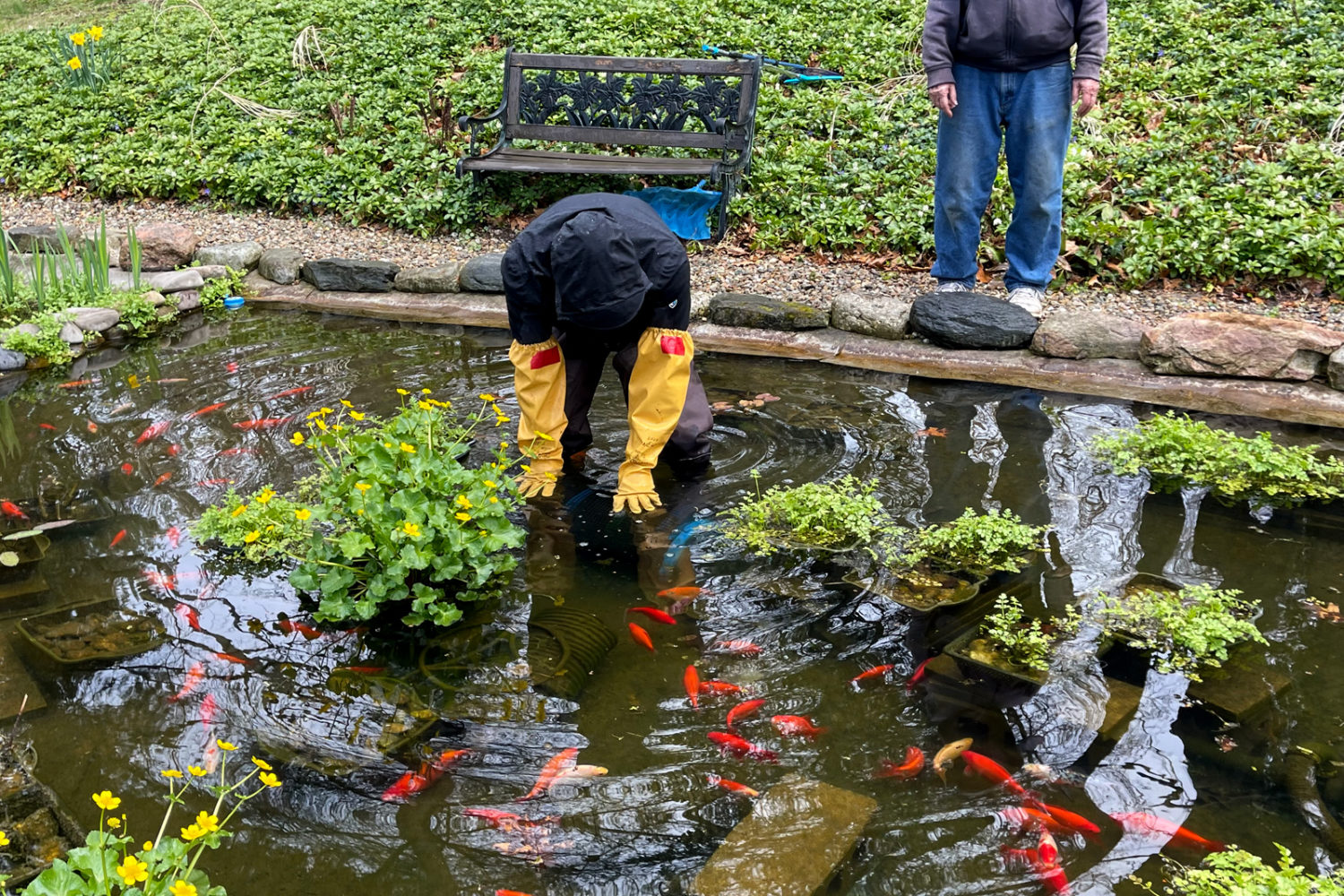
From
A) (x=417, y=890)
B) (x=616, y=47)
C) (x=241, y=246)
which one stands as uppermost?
(x=616, y=47)

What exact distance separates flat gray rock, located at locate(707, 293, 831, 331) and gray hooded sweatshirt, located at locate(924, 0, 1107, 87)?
142 centimetres

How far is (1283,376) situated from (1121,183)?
2.31 m

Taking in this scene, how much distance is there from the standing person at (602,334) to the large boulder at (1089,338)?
2.09 metres

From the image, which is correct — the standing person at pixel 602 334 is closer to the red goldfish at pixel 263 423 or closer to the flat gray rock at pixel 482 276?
the red goldfish at pixel 263 423

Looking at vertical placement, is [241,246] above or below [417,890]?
above

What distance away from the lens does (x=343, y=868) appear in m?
2.75

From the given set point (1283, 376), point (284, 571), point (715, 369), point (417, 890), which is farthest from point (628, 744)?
point (1283, 376)

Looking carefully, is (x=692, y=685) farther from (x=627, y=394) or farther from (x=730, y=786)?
(x=627, y=394)

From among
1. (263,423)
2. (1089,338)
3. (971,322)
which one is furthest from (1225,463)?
(263,423)

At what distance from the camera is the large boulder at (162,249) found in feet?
25.7

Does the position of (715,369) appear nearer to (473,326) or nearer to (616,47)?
(473,326)

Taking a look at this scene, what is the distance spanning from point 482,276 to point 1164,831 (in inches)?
213

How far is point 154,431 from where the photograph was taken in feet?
17.3

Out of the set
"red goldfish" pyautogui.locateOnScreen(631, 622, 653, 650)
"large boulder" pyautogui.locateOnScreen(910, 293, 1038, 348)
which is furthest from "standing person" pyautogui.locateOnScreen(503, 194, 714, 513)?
"large boulder" pyautogui.locateOnScreen(910, 293, 1038, 348)
